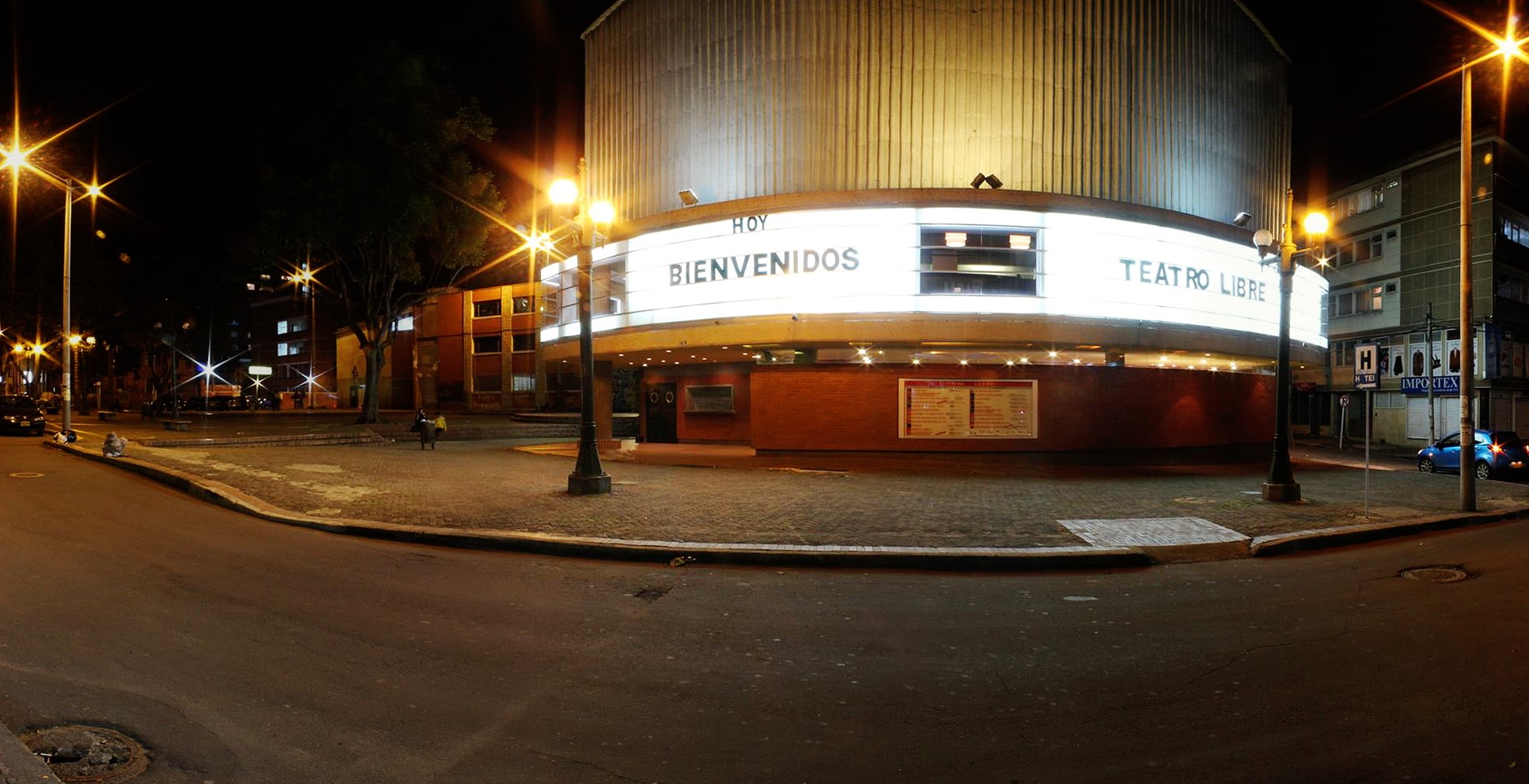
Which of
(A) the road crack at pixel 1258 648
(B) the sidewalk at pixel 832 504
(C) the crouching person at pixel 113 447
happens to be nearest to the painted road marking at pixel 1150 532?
(B) the sidewalk at pixel 832 504

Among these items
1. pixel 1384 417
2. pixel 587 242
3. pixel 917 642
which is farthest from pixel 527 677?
pixel 1384 417

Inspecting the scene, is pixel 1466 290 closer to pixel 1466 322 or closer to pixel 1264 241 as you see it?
pixel 1466 322

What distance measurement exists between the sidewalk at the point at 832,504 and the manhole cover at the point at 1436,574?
1574 millimetres

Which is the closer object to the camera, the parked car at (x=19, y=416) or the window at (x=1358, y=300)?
the parked car at (x=19, y=416)

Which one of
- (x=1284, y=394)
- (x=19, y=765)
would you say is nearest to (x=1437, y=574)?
(x=1284, y=394)

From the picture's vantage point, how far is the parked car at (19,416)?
3219 cm

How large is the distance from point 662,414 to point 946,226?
12953 mm

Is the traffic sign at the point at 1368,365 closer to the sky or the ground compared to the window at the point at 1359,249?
closer to the ground

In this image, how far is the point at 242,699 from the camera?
4.82 meters

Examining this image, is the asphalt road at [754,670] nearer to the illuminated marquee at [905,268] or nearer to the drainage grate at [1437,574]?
the drainage grate at [1437,574]

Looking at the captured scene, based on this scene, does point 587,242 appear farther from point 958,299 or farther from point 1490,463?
point 1490,463

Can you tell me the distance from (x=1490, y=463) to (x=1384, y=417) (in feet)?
90.7

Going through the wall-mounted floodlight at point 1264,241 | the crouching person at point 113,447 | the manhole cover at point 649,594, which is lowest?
the manhole cover at point 649,594

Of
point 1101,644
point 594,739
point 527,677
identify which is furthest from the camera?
point 1101,644
